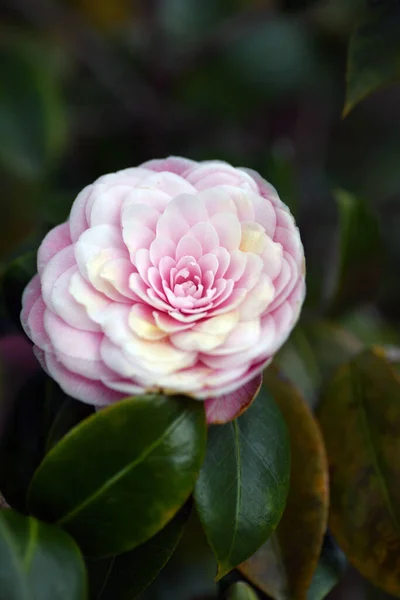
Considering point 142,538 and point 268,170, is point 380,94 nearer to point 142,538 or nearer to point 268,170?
point 268,170

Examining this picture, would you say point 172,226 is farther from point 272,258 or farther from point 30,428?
point 30,428

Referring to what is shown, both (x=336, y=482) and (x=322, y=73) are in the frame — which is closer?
(x=336, y=482)

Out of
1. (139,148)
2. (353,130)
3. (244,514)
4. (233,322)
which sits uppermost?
(233,322)

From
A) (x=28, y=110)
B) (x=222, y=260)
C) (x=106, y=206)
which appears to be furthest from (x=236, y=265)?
Result: (x=28, y=110)

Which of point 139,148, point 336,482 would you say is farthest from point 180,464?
point 139,148

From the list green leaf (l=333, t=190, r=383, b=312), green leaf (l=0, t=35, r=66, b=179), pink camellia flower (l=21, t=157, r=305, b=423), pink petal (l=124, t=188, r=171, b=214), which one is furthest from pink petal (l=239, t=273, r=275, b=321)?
green leaf (l=0, t=35, r=66, b=179)

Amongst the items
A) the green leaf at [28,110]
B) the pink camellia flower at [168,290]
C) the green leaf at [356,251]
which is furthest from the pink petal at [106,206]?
the green leaf at [28,110]

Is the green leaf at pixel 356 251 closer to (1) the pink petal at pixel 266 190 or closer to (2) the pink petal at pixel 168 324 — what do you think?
(1) the pink petal at pixel 266 190
